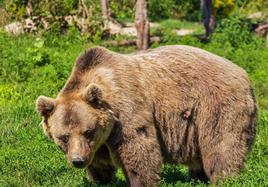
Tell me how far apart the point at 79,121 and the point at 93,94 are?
0.26 metres

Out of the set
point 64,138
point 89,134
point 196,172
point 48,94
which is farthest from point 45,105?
point 48,94

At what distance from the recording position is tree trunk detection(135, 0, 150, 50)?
1587 centimetres

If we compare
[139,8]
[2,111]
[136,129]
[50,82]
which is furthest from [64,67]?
[136,129]

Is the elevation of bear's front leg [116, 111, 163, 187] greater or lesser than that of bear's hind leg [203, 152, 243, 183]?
greater

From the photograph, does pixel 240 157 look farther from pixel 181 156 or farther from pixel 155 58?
pixel 155 58

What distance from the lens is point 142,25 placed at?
1625 centimetres

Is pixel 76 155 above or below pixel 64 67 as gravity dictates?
above

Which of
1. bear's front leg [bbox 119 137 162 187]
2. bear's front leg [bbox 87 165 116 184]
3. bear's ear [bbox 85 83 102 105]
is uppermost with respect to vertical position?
bear's ear [bbox 85 83 102 105]

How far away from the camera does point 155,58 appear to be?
21.0 feet

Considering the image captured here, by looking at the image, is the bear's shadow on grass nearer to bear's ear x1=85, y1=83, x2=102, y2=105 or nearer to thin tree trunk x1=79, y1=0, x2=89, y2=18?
bear's ear x1=85, y1=83, x2=102, y2=105

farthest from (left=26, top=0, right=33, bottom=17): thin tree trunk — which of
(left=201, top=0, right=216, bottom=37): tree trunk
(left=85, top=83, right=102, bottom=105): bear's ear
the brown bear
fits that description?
(left=85, top=83, right=102, bottom=105): bear's ear

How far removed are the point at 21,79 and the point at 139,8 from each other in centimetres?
465

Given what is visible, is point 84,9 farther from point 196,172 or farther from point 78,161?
point 78,161

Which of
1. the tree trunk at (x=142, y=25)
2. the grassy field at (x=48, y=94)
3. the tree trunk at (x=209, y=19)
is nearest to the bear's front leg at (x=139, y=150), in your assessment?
the grassy field at (x=48, y=94)
